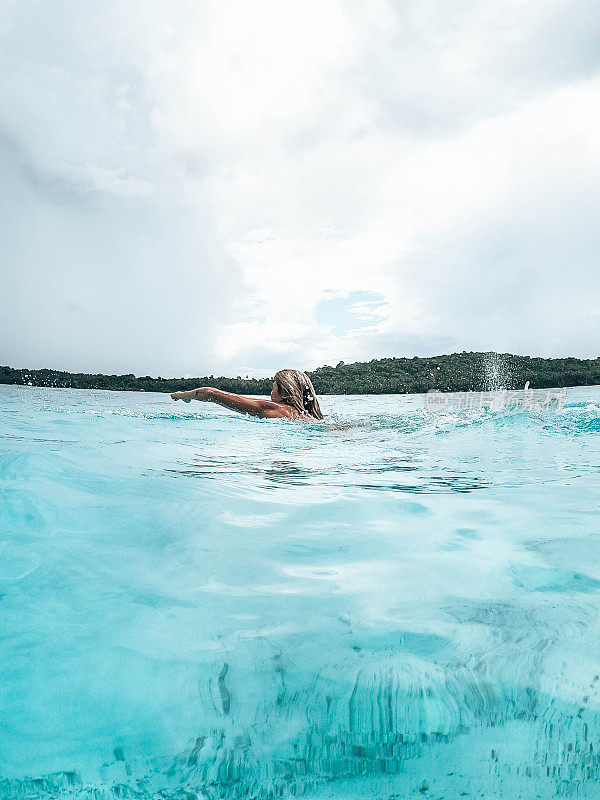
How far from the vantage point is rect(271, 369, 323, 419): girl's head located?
9984 millimetres

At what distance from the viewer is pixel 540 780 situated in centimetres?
113

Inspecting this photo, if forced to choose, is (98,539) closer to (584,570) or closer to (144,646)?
(144,646)

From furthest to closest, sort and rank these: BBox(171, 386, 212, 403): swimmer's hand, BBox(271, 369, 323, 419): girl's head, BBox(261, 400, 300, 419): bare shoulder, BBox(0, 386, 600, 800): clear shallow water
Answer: BBox(271, 369, 323, 419): girl's head < BBox(261, 400, 300, 419): bare shoulder < BBox(171, 386, 212, 403): swimmer's hand < BBox(0, 386, 600, 800): clear shallow water

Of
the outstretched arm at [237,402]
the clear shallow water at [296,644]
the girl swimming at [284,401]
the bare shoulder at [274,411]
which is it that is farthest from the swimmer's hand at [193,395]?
the clear shallow water at [296,644]

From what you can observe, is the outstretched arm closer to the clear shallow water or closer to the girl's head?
the girl's head

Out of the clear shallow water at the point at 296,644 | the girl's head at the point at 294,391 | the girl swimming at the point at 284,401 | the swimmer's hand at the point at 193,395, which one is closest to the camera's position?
the clear shallow water at the point at 296,644

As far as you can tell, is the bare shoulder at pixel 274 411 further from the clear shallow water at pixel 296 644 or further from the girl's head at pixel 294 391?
the clear shallow water at pixel 296 644

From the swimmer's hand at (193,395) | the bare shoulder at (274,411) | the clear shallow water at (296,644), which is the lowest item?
the clear shallow water at (296,644)

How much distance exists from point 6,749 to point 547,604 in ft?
6.13

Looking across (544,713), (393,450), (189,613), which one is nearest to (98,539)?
(189,613)

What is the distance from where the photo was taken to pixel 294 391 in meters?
10.1

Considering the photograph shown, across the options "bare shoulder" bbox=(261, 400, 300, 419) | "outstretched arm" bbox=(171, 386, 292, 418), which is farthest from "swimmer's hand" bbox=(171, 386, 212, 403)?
"bare shoulder" bbox=(261, 400, 300, 419)

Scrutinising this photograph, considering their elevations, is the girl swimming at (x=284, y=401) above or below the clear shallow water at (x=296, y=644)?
above

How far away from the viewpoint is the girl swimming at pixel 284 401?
9284 mm
